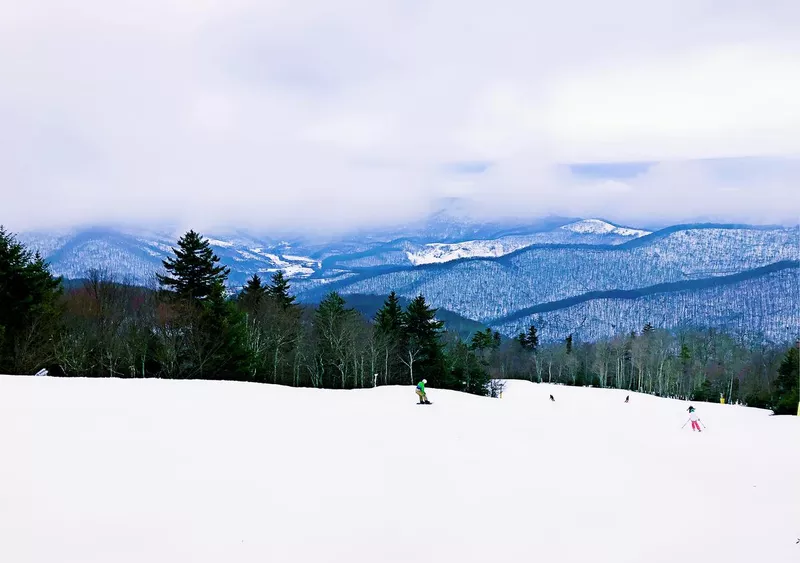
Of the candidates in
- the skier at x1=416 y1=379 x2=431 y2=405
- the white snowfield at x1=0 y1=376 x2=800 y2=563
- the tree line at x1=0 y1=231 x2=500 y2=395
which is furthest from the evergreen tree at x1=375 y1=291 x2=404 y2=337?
the white snowfield at x1=0 y1=376 x2=800 y2=563

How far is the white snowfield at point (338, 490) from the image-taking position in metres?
7.51

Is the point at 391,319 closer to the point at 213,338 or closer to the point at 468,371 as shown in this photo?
the point at 468,371

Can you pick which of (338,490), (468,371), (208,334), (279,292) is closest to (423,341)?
(468,371)

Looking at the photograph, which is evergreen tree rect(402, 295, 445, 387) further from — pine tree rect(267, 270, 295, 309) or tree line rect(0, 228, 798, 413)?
pine tree rect(267, 270, 295, 309)

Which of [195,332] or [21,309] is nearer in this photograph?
[21,309]

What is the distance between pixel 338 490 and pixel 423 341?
38124 mm

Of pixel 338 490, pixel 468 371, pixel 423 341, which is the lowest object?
pixel 468 371

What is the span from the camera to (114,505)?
7988 mm

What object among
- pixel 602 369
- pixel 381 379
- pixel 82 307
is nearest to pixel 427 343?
pixel 381 379

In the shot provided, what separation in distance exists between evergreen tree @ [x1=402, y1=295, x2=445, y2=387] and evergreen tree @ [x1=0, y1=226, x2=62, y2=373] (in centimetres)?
2884

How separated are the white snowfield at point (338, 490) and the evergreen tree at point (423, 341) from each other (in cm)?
3023

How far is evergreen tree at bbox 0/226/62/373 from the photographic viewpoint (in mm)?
27719

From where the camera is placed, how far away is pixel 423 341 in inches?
1875

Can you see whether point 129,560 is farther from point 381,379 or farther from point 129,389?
point 381,379
